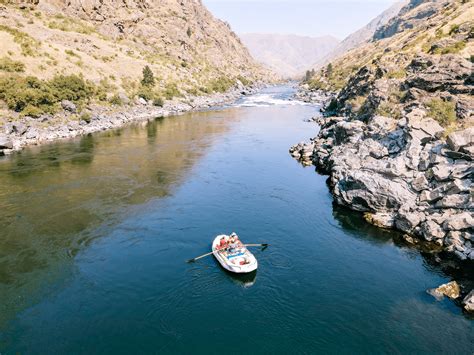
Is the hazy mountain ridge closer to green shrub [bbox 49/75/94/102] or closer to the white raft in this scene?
the white raft

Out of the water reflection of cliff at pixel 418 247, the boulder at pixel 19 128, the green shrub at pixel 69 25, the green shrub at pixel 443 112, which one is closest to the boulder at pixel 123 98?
the boulder at pixel 19 128

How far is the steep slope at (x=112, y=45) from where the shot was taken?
84.4m

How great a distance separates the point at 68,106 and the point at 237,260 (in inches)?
2436

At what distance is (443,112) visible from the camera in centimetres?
4525

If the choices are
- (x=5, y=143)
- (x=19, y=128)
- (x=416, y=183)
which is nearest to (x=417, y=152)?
(x=416, y=183)

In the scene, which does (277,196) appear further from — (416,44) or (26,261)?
(416,44)

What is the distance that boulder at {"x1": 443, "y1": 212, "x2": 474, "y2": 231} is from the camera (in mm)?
28098

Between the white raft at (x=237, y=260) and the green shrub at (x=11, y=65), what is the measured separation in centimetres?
6879

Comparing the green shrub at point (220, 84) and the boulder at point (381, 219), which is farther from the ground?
the green shrub at point (220, 84)

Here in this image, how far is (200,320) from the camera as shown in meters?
21.2

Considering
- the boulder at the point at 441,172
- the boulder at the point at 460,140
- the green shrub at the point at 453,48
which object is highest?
Result: the green shrub at the point at 453,48

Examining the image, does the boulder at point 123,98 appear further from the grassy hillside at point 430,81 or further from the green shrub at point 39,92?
the grassy hillside at point 430,81

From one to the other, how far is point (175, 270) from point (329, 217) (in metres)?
17.2

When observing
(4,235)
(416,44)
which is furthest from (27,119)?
(416,44)
